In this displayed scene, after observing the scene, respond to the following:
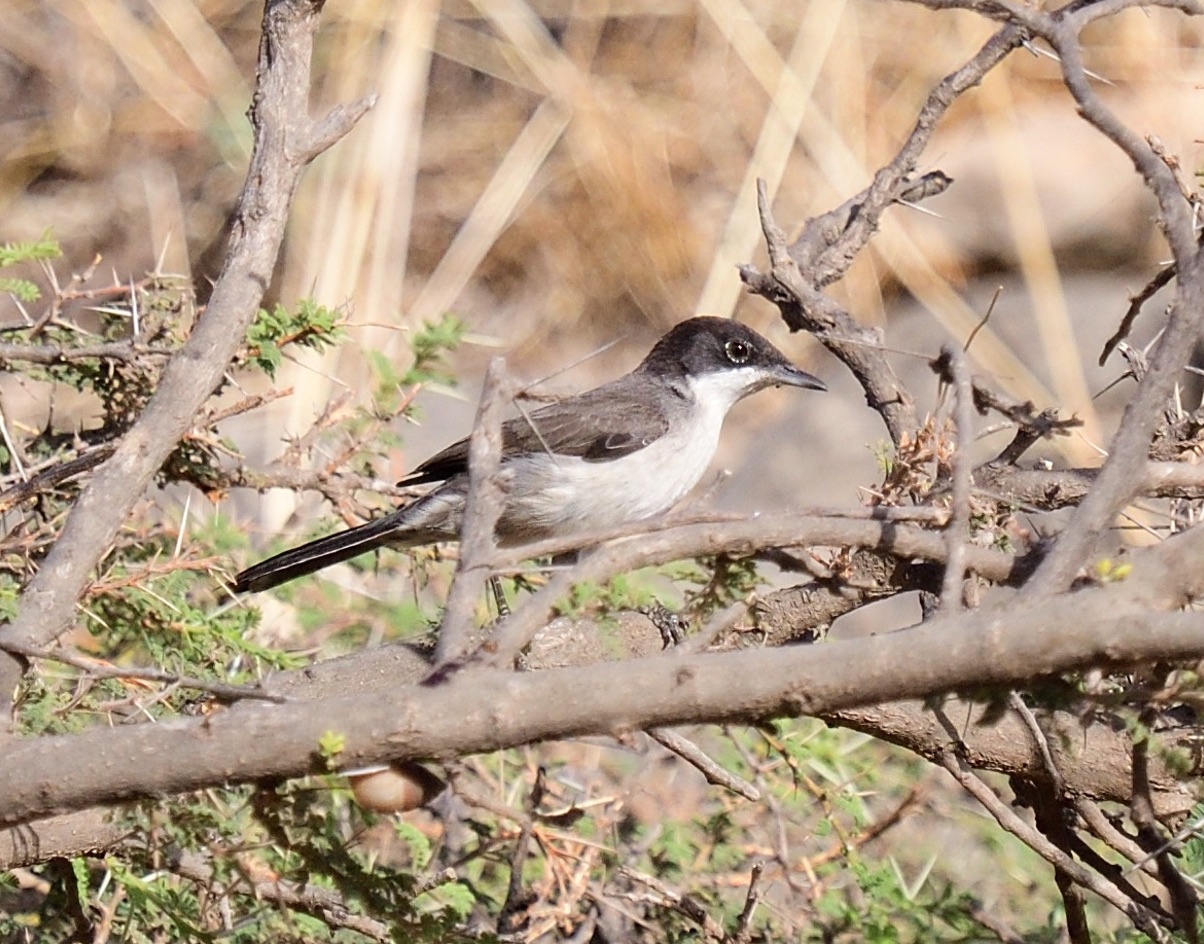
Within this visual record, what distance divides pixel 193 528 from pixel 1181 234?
2458 millimetres

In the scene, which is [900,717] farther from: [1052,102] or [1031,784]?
[1052,102]

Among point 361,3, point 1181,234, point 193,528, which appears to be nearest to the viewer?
point 1181,234

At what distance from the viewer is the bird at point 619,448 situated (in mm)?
4535

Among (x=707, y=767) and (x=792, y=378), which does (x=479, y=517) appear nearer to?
(x=707, y=767)

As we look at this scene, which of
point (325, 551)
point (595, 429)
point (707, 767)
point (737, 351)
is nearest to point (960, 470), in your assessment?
point (707, 767)

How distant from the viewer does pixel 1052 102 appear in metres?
9.17

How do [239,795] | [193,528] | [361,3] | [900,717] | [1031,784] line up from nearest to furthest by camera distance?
[900,717]
[1031,784]
[239,795]
[193,528]
[361,3]

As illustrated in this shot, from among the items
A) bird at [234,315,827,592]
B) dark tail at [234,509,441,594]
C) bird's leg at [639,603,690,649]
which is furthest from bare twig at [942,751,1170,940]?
bird at [234,315,827,592]

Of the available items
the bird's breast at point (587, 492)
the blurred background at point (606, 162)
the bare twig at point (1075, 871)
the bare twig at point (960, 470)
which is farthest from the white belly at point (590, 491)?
the blurred background at point (606, 162)

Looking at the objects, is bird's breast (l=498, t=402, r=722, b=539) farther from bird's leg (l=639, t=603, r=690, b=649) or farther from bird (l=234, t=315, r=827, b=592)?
bird's leg (l=639, t=603, r=690, b=649)

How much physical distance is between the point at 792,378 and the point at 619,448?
64 cm

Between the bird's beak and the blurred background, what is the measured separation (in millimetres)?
3148

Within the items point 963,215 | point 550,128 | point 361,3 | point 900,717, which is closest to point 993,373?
point 963,215

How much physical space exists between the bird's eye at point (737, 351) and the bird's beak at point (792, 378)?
0.35ft
